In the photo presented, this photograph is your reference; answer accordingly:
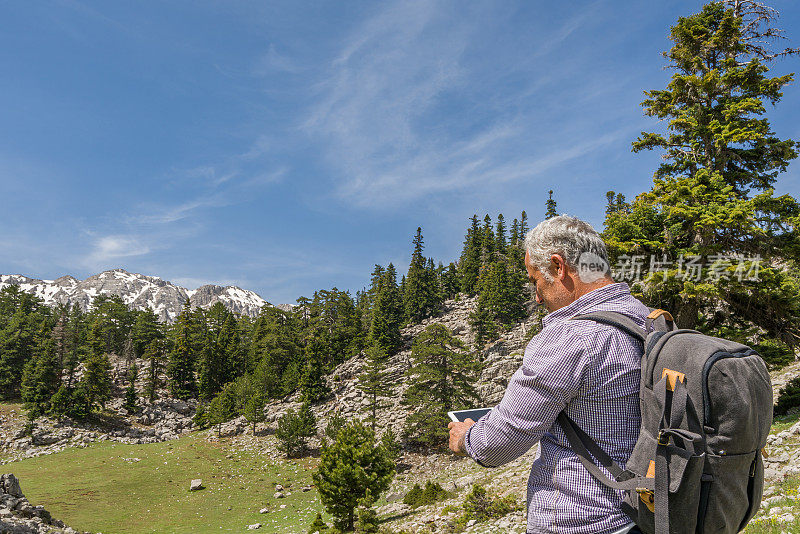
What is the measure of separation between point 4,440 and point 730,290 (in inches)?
2855

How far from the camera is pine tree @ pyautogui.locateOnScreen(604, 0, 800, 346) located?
13.8 meters

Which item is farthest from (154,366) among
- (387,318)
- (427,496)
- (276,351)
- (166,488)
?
(427,496)

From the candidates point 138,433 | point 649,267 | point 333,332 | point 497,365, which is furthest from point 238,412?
point 649,267

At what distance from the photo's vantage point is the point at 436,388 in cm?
4075

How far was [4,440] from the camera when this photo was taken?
5091 cm

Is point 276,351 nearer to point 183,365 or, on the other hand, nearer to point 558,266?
point 183,365

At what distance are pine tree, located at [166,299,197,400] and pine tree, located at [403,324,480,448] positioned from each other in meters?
50.3

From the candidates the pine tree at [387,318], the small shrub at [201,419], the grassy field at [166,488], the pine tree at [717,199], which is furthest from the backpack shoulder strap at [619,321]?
the small shrub at [201,419]

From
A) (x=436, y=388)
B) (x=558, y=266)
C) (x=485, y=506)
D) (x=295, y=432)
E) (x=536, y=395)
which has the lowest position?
(x=295, y=432)

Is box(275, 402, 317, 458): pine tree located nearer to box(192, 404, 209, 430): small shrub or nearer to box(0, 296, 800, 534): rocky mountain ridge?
box(0, 296, 800, 534): rocky mountain ridge

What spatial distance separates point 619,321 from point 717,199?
1570 cm

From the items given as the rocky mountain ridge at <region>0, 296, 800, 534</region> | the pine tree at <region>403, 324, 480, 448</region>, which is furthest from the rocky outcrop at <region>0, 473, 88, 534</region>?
the pine tree at <region>403, 324, 480, 448</region>

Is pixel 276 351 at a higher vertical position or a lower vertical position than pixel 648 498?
lower

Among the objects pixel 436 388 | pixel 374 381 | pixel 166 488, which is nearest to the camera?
pixel 166 488
